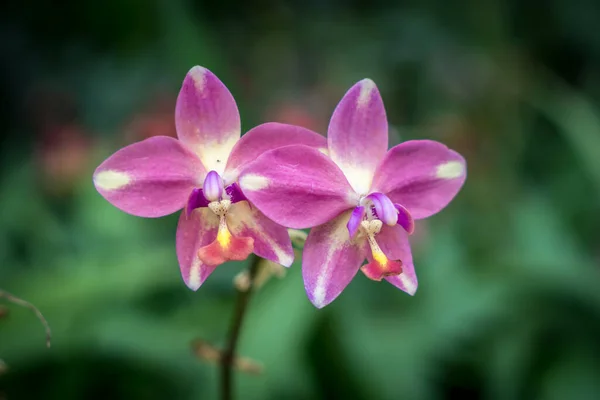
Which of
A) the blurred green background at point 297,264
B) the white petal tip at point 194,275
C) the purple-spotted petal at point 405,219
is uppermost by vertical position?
the purple-spotted petal at point 405,219

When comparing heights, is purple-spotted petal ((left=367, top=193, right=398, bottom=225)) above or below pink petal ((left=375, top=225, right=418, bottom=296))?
above

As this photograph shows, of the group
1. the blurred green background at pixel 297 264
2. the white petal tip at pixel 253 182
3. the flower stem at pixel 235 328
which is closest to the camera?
the white petal tip at pixel 253 182

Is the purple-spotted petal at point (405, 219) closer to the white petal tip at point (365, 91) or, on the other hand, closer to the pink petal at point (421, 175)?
the pink petal at point (421, 175)

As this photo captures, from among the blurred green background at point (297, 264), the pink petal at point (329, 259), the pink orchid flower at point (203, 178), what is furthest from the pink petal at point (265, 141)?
the blurred green background at point (297, 264)

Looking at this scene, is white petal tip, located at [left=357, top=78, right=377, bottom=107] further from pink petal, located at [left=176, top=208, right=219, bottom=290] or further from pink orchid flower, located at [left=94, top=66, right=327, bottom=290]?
pink petal, located at [left=176, top=208, right=219, bottom=290]

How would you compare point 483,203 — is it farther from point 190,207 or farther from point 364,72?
Result: point 190,207

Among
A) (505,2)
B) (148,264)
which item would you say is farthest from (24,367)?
(505,2)

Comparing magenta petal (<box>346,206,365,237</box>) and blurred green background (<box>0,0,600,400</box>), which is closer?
magenta petal (<box>346,206,365,237</box>)

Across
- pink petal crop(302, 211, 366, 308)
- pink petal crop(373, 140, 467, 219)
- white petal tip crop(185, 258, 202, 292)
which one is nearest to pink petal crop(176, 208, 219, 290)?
white petal tip crop(185, 258, 202, 292)
